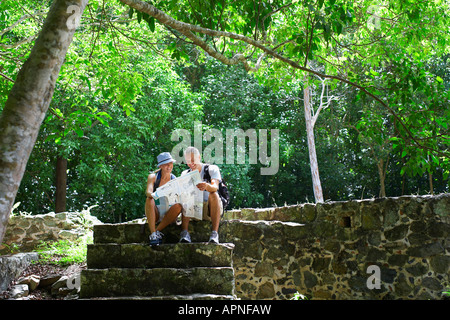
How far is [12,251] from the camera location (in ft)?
27.7

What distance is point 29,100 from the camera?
2242 millimetres

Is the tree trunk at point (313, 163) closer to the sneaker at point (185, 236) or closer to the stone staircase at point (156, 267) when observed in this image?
the stone staircase at point (156, 267)

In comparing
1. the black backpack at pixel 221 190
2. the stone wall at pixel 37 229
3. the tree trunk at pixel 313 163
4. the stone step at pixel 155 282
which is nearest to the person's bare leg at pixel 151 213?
the stone step at pixel 155 282

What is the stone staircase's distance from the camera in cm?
422

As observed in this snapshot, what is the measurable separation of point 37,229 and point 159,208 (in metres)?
4.81

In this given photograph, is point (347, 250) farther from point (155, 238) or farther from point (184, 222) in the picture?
point (155, 238)

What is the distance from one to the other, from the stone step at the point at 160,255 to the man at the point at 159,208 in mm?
134

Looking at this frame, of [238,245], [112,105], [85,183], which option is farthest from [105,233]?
[85,183]

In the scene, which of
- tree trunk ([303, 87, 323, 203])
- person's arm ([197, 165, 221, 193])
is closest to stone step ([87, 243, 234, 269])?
person's arm ([197, 165, 221, 193])

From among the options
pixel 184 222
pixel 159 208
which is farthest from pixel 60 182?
pixel 184 222

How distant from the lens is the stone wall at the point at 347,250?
17.6 ft

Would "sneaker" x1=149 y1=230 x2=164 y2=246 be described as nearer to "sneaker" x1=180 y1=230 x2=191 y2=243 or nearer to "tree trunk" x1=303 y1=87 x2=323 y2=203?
"sneaker" x1=180 y1=230 x2=191 y2=243

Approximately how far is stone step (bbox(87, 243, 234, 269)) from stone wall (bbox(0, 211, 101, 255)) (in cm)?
408
